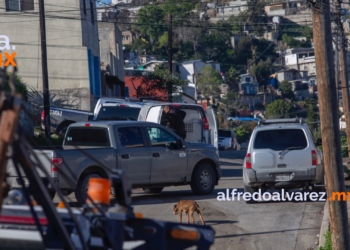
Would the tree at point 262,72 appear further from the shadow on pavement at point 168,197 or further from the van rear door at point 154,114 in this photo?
the shadow on pavement at point 168,197

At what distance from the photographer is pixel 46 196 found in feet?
10.4

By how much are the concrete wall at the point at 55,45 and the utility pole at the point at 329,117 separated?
74.1 feet

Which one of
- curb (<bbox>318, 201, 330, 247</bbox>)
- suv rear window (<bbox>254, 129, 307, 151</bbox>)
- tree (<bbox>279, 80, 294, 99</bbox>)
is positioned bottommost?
tree (<bbox>279, 80, 294, 99</bbox>)

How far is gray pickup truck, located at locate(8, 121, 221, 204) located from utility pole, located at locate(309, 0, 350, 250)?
453 centimetres

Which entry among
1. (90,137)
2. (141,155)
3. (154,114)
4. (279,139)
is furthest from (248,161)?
(154,114)

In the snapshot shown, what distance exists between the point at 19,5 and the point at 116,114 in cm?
1391

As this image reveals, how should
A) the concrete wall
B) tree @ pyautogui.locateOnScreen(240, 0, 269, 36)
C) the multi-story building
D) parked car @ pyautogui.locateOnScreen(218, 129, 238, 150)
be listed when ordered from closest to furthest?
the concrete wall, parked car @ pyautogui.locateOnScreen(218, 129, 238, 150), the multi-story building, tree @ pyautogui.locateOnScreen(240, 0, 269, 36)

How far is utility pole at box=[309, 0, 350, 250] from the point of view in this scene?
9273mm

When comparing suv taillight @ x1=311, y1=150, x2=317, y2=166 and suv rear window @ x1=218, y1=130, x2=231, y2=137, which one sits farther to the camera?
Answer: suv rear window @ x1=218, y1=130, x2=231, y2=137

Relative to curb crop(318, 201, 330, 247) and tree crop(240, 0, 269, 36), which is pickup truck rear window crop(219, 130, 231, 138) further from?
curb crop(318, 201, 330, 247)

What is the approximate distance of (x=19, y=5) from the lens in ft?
103

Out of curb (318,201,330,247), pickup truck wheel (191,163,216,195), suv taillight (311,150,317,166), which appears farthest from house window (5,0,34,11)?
curb (318,201,330,247)

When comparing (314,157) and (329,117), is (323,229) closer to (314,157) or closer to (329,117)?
(329,117)

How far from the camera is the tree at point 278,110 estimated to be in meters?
56.1
